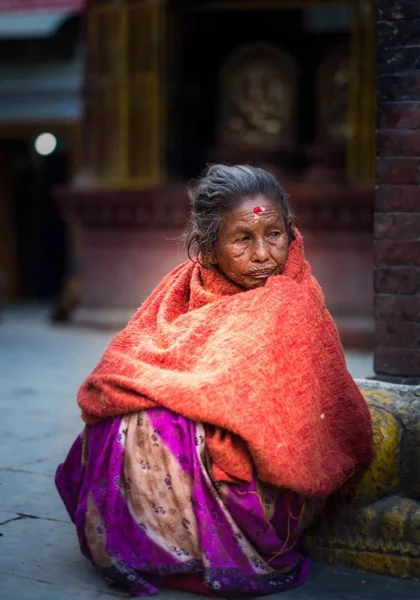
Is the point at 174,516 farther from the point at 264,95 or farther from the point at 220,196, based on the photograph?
the point at 264,95

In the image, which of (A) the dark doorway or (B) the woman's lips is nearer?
(B) the woman's lips

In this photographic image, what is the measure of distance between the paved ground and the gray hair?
1022 mm

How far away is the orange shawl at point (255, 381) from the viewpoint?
2.80 m

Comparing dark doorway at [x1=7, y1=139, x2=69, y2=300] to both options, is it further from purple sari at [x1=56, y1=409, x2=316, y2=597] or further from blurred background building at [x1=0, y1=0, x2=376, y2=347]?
purple sari at [x1=56, y1=409, x2=316, y2=597]

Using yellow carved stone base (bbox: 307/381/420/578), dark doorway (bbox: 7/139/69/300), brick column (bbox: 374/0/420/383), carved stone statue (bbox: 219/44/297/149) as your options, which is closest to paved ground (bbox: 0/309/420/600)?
yellow carved stone base (bbox: 307/381/420/578)

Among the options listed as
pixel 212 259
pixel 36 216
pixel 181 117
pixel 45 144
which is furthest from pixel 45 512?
pixel 36 216

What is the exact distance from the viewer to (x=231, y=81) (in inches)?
452

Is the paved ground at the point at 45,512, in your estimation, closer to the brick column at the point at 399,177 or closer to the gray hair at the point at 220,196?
the brick column at the point at 399,177

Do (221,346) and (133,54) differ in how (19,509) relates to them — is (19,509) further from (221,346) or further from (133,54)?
(133,54)

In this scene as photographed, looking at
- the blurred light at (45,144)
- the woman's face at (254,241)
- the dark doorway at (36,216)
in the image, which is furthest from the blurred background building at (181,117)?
the woman's face at (254,241)

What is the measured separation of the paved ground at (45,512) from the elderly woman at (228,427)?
11 cm

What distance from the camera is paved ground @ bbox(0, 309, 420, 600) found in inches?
117

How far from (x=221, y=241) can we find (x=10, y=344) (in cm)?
649

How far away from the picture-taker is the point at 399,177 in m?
3.51
